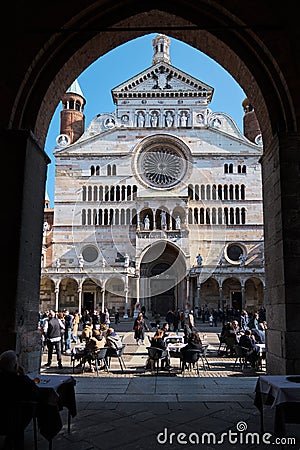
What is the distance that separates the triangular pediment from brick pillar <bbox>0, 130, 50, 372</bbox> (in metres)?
32.8

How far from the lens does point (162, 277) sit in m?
36.3

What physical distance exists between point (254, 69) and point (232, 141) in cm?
3103

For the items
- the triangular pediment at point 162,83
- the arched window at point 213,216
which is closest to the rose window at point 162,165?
the arched window at point 213,216

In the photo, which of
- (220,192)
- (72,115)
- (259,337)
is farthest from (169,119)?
(259,337)

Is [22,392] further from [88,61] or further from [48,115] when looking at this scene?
[88,61]

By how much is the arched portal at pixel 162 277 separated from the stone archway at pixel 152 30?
90.4ft

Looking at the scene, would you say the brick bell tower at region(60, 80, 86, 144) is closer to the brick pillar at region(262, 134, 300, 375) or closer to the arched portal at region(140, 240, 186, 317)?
the arched portal at region(140, 240, 186, 317)

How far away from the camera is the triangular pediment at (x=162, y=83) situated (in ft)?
126

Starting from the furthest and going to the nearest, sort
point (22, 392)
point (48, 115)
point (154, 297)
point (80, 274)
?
point (154, 297) → point (80, 274) → point (48, 115) → point (22, 392)

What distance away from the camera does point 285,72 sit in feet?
23.5

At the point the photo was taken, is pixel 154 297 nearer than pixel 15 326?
No

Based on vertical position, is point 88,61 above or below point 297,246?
above

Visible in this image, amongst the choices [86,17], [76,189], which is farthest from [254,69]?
[76,189]

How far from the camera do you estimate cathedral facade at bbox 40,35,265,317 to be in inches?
1377
